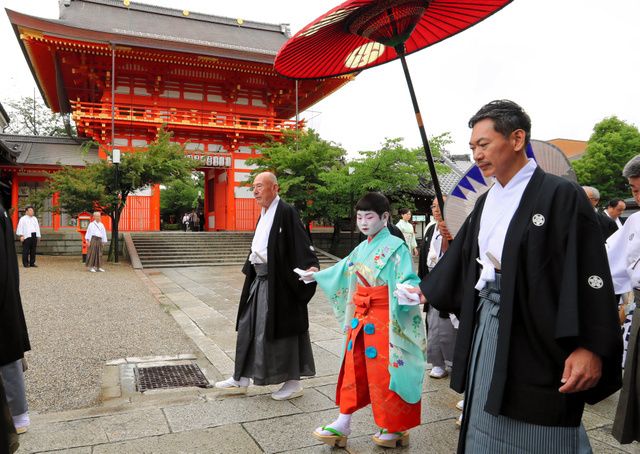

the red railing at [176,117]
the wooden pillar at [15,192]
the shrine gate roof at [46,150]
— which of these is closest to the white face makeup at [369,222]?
the shrine gate roof at [46,150]

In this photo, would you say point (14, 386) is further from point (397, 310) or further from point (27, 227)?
point (27, 227)

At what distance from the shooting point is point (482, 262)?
1808 millimetres

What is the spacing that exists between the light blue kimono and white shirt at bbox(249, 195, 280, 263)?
885 millimetres

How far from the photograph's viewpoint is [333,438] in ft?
8.83

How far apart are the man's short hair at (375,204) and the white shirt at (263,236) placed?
1.02 meters

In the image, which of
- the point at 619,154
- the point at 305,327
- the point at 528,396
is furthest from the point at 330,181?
the point at 619,154

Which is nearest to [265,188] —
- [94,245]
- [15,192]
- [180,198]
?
[94,245]

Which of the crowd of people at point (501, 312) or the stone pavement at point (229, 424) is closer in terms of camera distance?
the crowd of people at point (501, 312)

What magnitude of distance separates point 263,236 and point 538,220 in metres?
2.43

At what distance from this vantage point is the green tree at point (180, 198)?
105 feet

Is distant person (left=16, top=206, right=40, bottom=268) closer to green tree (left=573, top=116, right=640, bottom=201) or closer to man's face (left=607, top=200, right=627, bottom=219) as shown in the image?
man's face (left=607, top=200, right=627, bottom=219)

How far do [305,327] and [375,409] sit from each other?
1136mm

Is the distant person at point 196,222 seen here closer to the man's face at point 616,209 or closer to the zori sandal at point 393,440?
the man's face at point 616,209

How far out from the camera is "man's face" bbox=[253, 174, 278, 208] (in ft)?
12.3
